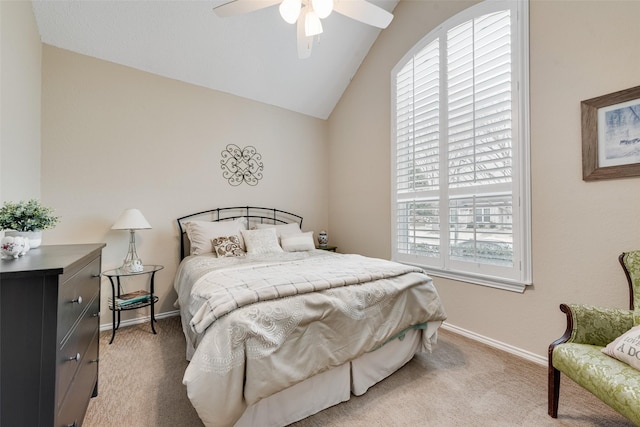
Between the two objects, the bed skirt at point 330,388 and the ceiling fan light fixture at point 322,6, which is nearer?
the bed skirt at point 330,388

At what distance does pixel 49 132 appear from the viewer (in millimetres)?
2629

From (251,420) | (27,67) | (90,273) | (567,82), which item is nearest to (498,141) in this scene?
(567,82)

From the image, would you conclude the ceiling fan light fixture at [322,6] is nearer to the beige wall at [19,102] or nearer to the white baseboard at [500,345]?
the beige wall at [19,102]

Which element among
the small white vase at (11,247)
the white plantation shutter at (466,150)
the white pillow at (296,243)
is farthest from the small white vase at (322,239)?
the small white vase at (11,247)

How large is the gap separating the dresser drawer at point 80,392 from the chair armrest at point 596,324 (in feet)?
7.76

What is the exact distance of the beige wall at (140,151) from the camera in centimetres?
269

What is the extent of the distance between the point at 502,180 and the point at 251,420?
97.5 inches

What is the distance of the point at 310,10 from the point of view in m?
1.85

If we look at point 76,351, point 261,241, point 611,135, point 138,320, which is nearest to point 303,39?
point 261,241

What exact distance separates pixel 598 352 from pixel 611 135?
4.45 ft

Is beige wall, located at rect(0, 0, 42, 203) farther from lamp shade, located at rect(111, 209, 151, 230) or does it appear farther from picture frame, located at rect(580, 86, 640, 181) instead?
picture frame, located at rect(580, 86, 640, 181)

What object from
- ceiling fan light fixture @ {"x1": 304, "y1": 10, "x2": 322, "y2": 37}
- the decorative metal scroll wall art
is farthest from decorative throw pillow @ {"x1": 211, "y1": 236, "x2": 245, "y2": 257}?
ceiling fan light fixture @ {"x1": 304, "y1": 10, "x2": 322, "y2": 37}

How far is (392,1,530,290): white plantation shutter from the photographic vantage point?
2.28 m

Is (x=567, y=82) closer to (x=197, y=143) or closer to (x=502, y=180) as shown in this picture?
(x=502, y=180)
